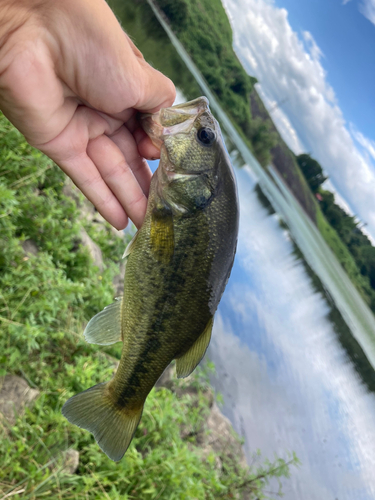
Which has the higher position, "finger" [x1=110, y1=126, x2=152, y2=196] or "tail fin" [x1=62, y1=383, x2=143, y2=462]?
"finger" [x1=110, y1=126, x2=152, y2=196]

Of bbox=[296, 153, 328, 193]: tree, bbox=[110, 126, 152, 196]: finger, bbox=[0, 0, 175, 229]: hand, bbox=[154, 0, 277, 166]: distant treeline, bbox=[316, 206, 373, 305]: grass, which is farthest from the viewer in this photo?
bbox=[296, 153, 328, 193]: tree

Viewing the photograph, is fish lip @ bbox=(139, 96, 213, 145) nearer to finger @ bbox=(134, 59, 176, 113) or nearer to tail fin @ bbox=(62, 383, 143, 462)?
finger @ bbox=(134, 59, 176, 113)

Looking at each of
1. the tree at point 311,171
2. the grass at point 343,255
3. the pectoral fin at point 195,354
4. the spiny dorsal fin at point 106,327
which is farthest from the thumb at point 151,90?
the tree at point 311,171

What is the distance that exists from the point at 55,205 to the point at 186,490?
12.0ft

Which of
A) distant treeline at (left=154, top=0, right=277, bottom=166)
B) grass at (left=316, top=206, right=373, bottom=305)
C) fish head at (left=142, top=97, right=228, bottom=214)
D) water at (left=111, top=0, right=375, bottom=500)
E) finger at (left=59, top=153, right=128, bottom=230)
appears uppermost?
distant treeline at (left=154, top=0, right=277, bottom=166)

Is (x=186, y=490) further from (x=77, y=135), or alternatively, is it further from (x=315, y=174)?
(x=315, y=174)

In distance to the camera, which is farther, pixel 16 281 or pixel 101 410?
pixel 16 281

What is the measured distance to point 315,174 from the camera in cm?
6594

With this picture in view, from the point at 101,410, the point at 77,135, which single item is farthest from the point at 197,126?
the point at 101,410

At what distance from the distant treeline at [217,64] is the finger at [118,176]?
113ft

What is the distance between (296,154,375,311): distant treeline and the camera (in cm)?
5700

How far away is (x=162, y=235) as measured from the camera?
1962 millimetres

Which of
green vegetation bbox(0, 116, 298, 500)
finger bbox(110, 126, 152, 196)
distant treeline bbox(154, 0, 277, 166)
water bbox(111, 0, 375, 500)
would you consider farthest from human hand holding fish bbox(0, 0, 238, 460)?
distant treeline bbox(154, 0, 277, 166)

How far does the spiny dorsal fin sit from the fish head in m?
0.79
